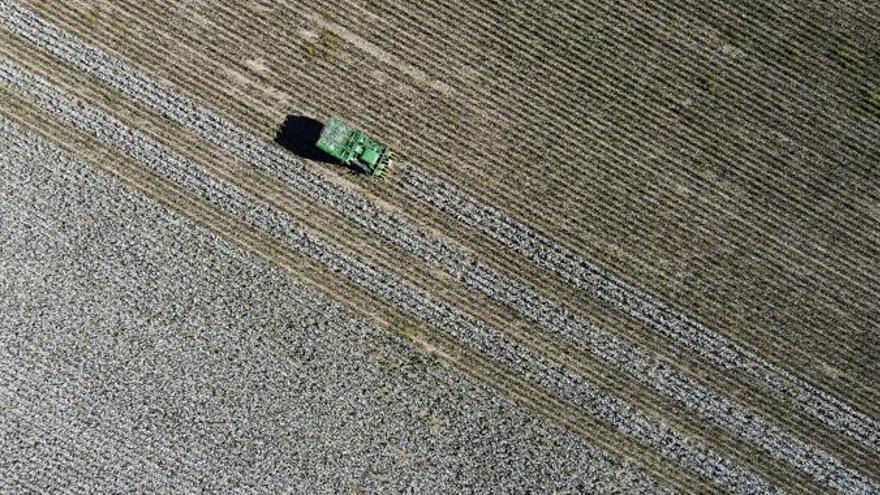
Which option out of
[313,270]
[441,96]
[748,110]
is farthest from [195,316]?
[748,110]

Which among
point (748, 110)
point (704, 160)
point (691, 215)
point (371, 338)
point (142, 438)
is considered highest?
point (748, 110)

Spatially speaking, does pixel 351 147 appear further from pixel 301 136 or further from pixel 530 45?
pixel 530 45

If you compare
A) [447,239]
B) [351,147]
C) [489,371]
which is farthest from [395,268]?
[489,371]

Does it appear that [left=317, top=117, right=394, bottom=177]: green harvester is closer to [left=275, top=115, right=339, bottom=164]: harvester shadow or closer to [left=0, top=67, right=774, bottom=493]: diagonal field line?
[left=275, top=115, right=339, bottom=164]: harvester shadow

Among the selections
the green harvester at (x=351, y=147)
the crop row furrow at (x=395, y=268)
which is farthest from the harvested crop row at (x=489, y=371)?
the green harvester at (x=351, y=147)

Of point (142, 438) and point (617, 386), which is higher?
point (617, 386)

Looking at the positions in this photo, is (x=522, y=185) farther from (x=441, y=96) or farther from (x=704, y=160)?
(x=704, y=160)

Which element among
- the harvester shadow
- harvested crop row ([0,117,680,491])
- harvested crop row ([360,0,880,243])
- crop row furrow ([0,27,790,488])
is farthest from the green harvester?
harvested crop row ([0,117,680,491])
